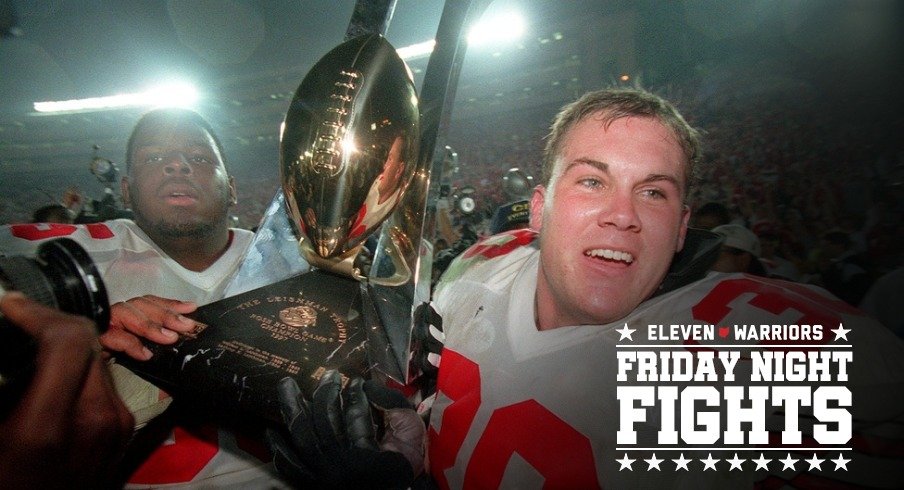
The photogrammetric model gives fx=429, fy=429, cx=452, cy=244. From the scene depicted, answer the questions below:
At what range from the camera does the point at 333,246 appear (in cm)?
73

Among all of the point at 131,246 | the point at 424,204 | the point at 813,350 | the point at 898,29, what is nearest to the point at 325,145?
the point at 424,204

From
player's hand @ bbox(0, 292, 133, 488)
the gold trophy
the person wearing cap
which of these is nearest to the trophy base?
the gold trophy

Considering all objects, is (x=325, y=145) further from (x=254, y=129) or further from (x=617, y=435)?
(x=254, y=129)

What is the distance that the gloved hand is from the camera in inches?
25.0

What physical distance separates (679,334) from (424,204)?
1.76 ft

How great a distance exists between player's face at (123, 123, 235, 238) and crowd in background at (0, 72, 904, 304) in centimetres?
109

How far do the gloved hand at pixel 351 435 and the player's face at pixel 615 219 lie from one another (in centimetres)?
44

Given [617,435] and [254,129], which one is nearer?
[617,435]

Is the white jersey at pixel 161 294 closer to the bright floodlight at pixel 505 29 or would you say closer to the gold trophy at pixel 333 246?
the gold trophy at pixel 333 246

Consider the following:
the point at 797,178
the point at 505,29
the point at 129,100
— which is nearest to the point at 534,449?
the point at 797,178

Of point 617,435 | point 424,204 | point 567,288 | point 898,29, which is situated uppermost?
point 898,29

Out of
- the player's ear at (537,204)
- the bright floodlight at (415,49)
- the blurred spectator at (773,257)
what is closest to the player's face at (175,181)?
the bright floodlight at (415,49)

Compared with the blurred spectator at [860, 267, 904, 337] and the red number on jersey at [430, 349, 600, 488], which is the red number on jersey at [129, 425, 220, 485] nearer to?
the red number on jersey at [430, 349, 600, 488]

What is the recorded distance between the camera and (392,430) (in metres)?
0.70
